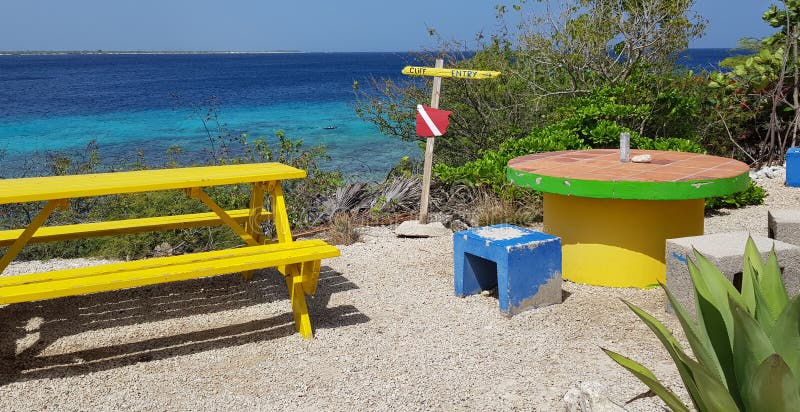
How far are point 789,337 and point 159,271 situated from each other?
313 cm

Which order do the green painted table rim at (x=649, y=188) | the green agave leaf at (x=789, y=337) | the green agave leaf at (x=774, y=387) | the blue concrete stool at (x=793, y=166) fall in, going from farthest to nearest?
1. the blue concrete stool at (x=793, y=166)
2. the green painted table rim at (x=649, y=188)
3. the green agave leaf at (x=789, y=337)
4. the green agave leaf at (x=774, y=387)

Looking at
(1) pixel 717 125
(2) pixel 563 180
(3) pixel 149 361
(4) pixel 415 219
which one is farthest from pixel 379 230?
(1) pixel 717 125

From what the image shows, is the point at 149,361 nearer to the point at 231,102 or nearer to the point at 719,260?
the point at 719,260

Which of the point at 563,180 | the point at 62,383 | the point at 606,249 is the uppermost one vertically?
the point at 563,180

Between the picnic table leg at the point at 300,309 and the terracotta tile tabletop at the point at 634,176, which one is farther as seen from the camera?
the terracotta tile tabletop at the point at 634,176

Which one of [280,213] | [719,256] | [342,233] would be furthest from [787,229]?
[342,233]

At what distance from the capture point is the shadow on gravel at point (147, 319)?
13.8 feet

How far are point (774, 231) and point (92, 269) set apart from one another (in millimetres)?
4624

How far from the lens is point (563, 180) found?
5.05 metres

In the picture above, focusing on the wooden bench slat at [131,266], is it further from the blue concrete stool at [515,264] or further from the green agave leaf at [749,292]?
the green agave leaf at [749,292]

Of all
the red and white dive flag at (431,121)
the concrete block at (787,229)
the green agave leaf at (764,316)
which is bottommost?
the concrete block at (787,229)

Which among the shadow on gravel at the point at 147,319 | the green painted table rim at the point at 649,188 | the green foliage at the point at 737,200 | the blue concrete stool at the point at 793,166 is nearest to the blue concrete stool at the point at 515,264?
the green painted table rim at the point at 649,188

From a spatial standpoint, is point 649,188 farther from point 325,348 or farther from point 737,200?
point 737,200

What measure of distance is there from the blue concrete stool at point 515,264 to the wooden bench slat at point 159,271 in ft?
3.60
